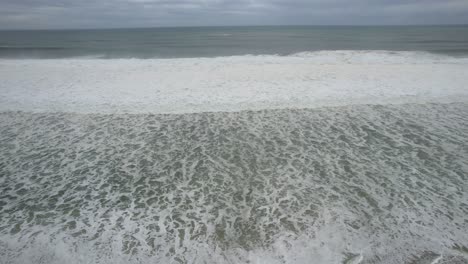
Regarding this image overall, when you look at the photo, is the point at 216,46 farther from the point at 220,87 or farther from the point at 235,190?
the point at 235,190

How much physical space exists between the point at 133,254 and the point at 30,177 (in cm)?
410

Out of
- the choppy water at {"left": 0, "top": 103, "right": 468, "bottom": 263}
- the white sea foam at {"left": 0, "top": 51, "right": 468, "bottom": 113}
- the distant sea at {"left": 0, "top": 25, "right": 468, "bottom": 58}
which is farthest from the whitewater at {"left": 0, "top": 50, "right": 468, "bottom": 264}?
the distant sea at {"left": 0, "top": 25, "right": 468, "bottom": 58}

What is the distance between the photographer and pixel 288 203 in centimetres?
551

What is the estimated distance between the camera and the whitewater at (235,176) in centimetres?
451

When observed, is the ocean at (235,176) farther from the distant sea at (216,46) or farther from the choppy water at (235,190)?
the distant sea at (216,46)

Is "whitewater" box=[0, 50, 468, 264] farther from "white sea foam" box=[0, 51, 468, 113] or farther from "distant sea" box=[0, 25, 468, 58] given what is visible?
"distant sea" box=[0, 25, 468, 58]

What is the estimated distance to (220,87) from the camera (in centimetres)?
1397

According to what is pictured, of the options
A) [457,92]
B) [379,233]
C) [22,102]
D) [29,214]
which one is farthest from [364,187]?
[22,102]

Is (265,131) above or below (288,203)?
above

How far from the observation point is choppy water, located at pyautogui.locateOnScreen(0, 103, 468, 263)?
4.46 meters

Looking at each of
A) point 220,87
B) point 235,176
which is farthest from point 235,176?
point 220,87

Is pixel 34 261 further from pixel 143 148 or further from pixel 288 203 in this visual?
pixel 288 203

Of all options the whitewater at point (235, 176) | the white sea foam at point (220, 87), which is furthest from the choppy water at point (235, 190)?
the white sea foam at point (220, 87)

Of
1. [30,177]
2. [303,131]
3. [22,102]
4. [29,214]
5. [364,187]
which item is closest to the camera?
[29,214]
